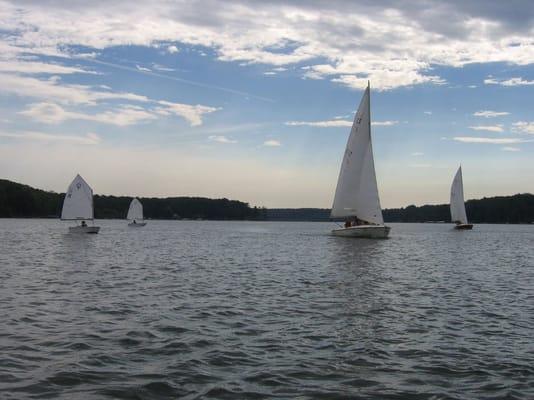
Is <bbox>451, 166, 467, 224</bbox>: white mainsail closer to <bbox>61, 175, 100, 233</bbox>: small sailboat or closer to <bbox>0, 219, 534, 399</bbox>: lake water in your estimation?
<bbox>61, 175, 100, 233</bbox>: small sailboat

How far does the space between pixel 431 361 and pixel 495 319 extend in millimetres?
5897

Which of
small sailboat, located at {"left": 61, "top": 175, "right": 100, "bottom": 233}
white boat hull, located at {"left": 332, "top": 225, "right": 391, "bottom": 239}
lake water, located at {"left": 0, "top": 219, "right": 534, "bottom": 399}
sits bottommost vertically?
lake water, located at {"left": 0, "top": 219, "right": 534, "bottom": 399}

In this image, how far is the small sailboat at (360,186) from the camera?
6178 centimetres

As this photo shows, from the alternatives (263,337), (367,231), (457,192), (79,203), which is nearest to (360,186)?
(367,231)

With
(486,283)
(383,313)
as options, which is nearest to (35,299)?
A: (383,313)

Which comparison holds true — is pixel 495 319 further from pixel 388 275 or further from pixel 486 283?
pixel 388 275

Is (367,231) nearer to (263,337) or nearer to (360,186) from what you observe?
(360,186)

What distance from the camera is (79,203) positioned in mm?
76125

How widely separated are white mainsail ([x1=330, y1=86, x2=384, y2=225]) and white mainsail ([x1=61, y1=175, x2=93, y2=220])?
33.0 m

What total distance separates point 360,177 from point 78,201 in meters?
37.2

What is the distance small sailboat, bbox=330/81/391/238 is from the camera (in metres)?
61.8

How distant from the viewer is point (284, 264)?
36.1 metres

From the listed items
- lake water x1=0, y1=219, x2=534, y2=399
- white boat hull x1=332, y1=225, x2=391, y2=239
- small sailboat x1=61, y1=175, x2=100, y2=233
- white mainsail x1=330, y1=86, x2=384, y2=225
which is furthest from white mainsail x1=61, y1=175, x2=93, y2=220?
lake water x1=0, y1=219, x2=534, y2=399

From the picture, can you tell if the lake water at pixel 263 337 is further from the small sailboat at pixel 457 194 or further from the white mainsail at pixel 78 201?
the small sailboat at pixel 457 194
